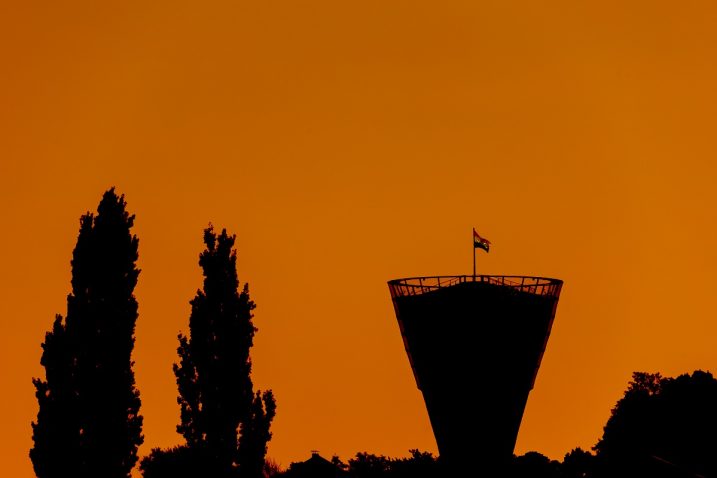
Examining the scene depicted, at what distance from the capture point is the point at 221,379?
49.3 meters

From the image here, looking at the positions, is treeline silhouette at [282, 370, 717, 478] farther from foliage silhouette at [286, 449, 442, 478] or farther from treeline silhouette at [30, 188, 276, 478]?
Result: treeline silhouette at [30, 188, 276, 478]

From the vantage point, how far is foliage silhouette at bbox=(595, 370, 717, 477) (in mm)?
60094

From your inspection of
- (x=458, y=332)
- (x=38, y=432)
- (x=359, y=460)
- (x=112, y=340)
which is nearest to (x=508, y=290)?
(x=458, y=332)

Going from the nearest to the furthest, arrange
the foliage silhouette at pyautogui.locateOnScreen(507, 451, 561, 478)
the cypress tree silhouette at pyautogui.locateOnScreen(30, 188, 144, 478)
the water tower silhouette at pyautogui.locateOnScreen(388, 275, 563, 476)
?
the cypress tree silhouette at pyautogui.locateOnScreen(30, 188, 144, 478) → the water tower silhouette at pyautogui.locateOnScreen(388, 275, 563, 476) → the foliage silhouette at pyautogui.locateOnScreen(507, 451, 561, 478)

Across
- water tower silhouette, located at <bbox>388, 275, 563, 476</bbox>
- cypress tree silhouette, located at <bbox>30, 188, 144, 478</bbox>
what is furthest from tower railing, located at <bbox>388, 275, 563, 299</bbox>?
cypress tree silhouette, located at <bbox>30, 188, 144, 478</bbox>

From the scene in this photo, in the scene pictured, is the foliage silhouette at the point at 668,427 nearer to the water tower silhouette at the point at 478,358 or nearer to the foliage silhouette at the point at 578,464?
the foliage silhouette at the point at 578,464

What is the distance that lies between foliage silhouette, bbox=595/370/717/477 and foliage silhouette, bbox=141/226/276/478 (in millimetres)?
18955

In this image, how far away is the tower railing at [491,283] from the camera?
48531mm

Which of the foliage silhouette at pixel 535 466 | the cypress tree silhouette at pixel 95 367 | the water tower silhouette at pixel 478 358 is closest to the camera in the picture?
the cypress tree silhouette at pixel 95 367

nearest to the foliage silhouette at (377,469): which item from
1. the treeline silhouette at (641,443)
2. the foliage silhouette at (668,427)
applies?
the treeline silhouette at (641,443)

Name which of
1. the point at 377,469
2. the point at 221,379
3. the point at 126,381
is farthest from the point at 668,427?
the point at 126,381

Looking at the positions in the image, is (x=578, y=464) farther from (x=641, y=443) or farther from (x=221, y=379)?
(x=221, y=379)

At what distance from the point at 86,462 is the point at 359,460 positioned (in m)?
26.4

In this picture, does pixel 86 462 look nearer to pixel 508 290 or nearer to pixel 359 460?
pixel 508 290
